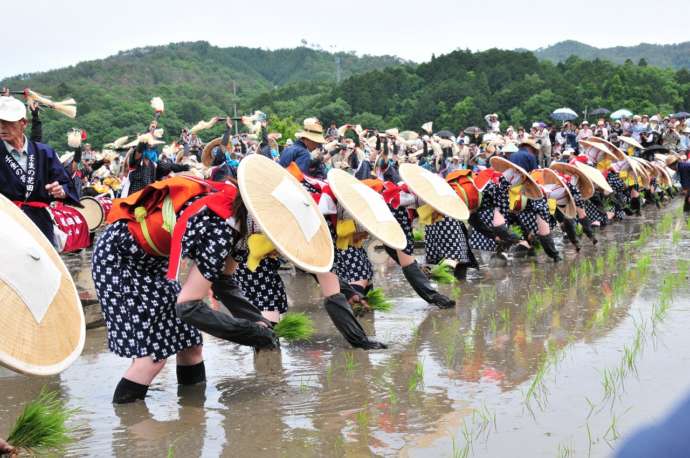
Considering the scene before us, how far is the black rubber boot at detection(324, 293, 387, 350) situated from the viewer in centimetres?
569

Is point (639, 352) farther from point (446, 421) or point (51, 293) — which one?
point (51, 293)

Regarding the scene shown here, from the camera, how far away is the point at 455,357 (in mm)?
5945

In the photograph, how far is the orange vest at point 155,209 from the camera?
4535mm

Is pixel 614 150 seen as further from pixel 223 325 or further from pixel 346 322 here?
pixel 223 325

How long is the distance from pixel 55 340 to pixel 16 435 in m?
0.61

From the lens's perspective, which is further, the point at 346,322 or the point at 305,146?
the point at 305,146

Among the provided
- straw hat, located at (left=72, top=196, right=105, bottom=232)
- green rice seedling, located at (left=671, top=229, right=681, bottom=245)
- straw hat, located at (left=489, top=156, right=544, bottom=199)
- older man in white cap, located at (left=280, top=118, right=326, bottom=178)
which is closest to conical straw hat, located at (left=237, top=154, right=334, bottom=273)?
older man in white cap, located at (left=280, top=118, right=326, bottom=178)

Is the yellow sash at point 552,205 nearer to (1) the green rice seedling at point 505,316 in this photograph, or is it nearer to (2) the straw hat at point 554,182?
(2) the straw hat at point 554,182

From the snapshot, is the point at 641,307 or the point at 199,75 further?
the point at 199,75

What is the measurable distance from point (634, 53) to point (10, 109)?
159295 mm

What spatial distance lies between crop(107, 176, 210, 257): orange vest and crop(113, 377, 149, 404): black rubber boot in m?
0.71

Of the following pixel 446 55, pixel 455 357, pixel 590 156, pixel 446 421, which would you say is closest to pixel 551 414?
pixel 446 421

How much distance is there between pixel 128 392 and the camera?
4797mm

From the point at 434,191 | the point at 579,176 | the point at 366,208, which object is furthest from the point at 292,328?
the point at 579,176
